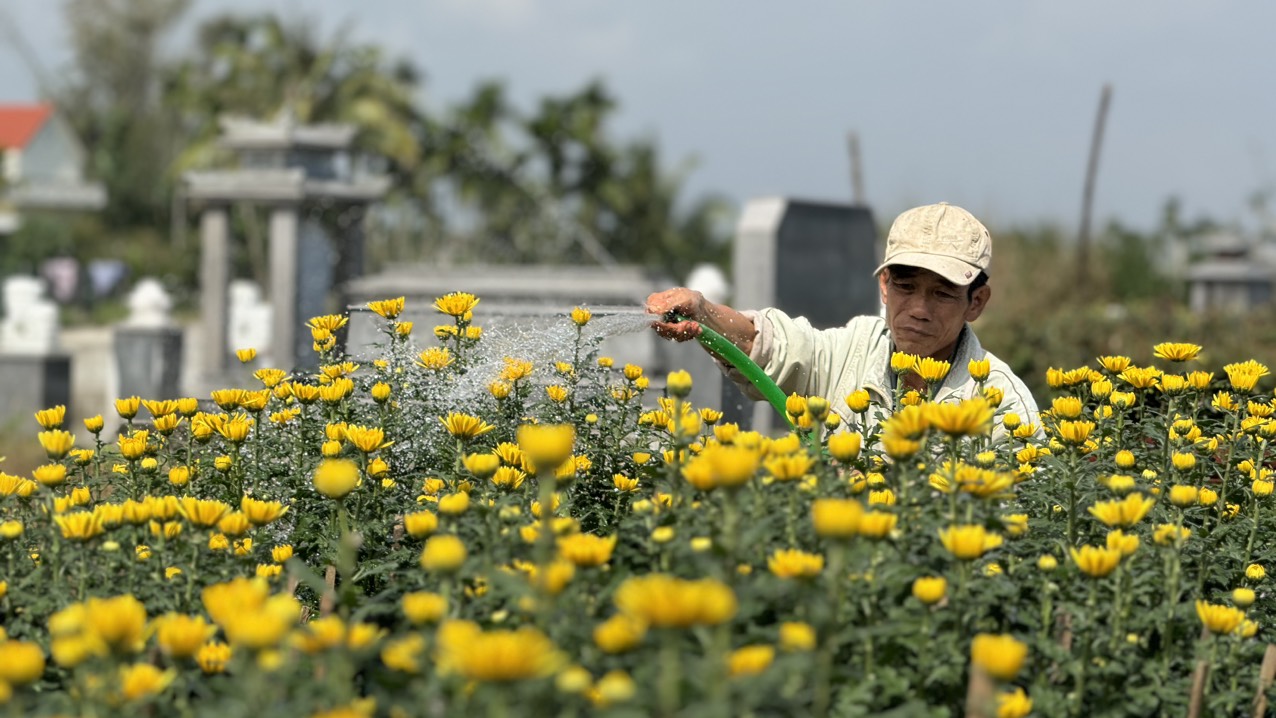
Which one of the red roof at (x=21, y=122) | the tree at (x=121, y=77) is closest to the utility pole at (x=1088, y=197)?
the tree at (x=121, y=77)

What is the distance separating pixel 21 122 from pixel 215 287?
4618 cm

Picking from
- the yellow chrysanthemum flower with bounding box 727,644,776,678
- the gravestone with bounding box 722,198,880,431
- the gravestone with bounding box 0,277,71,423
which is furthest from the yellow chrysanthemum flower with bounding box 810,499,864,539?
the gravestone with bounding box 0,277,71,423

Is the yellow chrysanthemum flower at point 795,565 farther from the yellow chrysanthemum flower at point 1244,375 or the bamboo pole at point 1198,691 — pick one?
the yellow chrysanthemum flower at point 1244,375

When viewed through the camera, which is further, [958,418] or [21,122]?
[21,122]

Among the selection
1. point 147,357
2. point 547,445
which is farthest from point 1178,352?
point 147,357

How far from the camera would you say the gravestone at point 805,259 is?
32.4 feet

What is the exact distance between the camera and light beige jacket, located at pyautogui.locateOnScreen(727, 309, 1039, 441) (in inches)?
146

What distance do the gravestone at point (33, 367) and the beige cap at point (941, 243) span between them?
38.8 ft

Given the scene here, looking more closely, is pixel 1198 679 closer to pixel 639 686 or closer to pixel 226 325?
pixel 639 686

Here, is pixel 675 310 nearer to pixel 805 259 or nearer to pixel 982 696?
pixel 982 696

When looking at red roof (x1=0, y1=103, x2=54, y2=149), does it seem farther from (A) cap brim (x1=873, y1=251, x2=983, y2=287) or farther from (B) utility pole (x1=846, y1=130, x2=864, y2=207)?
(A) cap brim (x1=873, y1=251, x2=983, y2=287)

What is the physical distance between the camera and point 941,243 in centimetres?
359

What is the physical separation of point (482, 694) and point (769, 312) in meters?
2.53

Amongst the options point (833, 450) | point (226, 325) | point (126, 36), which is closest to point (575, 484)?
point (833, 450)
